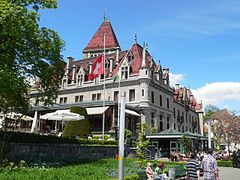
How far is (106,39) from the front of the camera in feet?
215

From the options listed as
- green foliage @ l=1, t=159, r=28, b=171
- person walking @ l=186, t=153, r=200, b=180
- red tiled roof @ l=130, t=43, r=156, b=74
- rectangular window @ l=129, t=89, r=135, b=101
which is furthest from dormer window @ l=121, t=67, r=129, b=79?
person walking @ l=186, t=153, r=200, b=180

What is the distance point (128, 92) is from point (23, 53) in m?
28.6

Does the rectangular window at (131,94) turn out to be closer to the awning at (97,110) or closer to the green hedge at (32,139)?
the awning at (97,110)

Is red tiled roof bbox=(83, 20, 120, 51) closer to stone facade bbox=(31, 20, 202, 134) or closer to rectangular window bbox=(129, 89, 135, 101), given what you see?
stone facade bbox=(31, 20, 202, 134)

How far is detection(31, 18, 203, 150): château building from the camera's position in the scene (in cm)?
4041

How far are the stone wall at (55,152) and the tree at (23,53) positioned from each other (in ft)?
8.76

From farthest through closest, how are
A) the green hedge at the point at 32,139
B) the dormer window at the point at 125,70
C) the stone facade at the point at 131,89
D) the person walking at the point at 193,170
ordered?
the dormer window at the point at 125,70 → the stone facade at the point at 131,89 → the green hedge at the point at 32,139 → the person walking at the point at 193,170

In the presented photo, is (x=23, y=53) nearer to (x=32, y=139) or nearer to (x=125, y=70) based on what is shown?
(x=32, y=139)

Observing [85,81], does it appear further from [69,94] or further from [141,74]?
[141,74]

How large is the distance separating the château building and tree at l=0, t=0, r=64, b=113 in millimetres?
18020

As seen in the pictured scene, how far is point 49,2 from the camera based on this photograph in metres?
18.2

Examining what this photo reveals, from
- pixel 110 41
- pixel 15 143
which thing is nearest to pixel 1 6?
pixel 15 143

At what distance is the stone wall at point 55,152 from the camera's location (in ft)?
58.6

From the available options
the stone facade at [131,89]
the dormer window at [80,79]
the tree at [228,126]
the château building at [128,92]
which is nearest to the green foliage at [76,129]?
the château building at [128,92]
